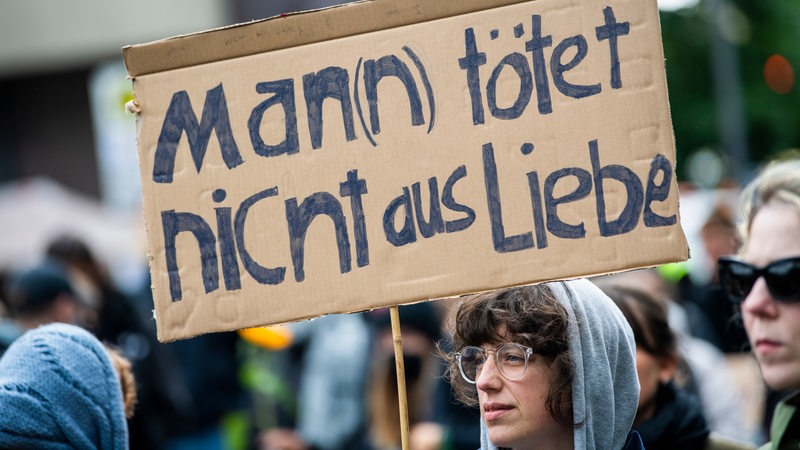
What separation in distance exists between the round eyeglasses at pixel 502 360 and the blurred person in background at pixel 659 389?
0.87 m

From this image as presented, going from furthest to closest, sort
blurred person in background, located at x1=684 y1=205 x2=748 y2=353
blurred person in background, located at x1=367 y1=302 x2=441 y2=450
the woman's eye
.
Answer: blurred person in background, located at x1=684 y1=205 x2=748 y2=353 < blurred person in background, located at x1=367 y1=302 x2=441 y2=450 < the woman's eye

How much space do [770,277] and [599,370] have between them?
0.71m

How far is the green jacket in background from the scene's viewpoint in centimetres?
309

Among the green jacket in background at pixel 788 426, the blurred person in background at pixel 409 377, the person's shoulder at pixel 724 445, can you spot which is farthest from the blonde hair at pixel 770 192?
the blurred person in background at pixel 409 377

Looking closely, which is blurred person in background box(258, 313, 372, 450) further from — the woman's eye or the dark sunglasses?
the woman's eye

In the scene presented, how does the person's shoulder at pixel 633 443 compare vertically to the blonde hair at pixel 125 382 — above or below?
below

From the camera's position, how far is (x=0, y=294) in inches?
337

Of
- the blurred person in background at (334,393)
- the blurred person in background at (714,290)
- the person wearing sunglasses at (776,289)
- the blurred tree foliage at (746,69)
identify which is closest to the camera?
the person wearing sunglasses at (776,289)

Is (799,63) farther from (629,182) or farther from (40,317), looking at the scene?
(629,182)

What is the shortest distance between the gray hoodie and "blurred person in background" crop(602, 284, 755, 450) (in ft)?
2.39

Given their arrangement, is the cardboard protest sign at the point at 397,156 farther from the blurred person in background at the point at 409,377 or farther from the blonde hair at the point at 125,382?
the blurred person in background at the point at 409,377

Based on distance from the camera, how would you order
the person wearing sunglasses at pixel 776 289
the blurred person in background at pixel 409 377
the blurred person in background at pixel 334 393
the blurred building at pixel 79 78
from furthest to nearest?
1. the blurred building at pixel 79 78
2. the blurred person in background at pixel 334 393
3. the blurred person in background at pixel 409 377
4. the person wearing sunglasses at pixel 776 289

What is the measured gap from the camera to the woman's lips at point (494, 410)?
8.84 feet

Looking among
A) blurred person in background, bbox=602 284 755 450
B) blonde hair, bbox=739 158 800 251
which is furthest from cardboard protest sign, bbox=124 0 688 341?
blurred person in background, bbox=602 284 755 450
